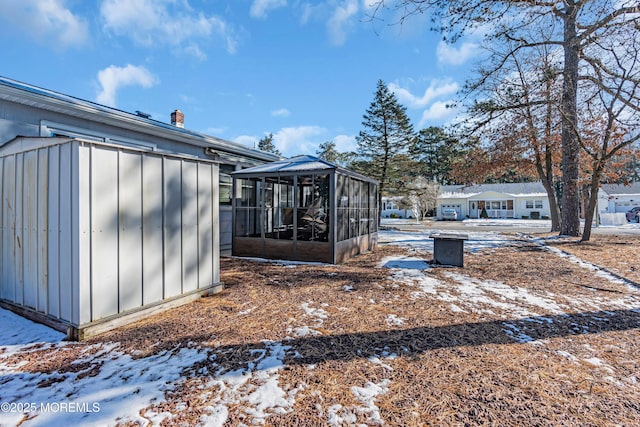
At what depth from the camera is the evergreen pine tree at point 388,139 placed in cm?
2125

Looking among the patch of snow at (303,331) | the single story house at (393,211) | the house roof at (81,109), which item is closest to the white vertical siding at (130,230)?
the patch of snow at (303,331)

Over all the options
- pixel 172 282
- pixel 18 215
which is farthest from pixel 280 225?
pixel 18 215

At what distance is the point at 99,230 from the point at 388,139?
2073 cm

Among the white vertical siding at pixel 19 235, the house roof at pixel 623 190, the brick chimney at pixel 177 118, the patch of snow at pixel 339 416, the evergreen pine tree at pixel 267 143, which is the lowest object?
the patch of snow at pixel 339 416

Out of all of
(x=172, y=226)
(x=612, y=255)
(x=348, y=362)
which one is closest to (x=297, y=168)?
(x=172, y=226)

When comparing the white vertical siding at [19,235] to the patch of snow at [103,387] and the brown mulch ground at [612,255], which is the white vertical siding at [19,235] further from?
the brown mulch ground at [612,255]

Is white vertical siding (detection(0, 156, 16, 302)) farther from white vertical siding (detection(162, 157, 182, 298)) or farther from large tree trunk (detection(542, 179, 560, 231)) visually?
large tree trunk (detection(542, 179, 560, 231))

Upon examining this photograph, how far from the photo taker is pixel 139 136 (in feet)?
21.7

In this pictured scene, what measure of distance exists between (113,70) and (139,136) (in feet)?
26.1

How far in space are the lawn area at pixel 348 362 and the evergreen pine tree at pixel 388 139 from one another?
17.2 meters

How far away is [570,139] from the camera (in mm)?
11055

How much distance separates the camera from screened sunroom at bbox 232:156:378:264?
6855 mm

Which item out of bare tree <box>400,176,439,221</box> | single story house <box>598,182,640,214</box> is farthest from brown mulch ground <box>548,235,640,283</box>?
single story house <box>598,182,640,214</box>

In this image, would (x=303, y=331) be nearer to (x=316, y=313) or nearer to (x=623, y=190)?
(x=316, y=313)
